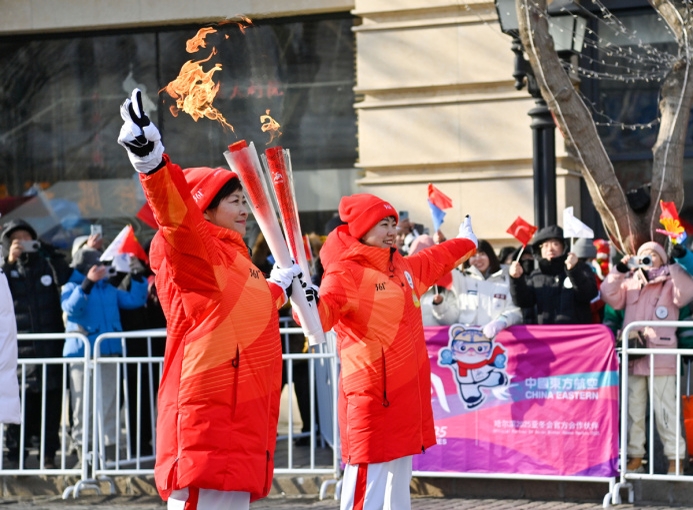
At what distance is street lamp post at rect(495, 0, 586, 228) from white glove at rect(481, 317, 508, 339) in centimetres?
139

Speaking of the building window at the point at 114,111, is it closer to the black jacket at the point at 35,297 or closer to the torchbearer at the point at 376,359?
the black jacket at the point at 35,297

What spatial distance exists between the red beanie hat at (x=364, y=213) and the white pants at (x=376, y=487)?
122 centimetres

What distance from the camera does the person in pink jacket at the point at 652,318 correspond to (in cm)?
830

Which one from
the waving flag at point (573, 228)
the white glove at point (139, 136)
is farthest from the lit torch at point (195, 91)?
the waving flag at point (573, 228)

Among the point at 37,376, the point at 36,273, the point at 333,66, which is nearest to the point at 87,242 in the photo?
the point at 36,273

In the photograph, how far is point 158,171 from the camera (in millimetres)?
4164

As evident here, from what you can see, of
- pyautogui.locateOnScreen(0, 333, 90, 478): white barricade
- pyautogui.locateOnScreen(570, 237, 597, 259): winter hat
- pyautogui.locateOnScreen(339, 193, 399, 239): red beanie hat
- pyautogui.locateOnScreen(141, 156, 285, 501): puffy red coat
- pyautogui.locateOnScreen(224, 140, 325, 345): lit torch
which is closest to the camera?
pyautogui.locateOnScreen(141, 156, 285, 501): puffy red coat

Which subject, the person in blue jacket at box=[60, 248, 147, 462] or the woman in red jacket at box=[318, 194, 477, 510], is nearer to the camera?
the woman in red jacket at box=[318, 194, 477, 510]

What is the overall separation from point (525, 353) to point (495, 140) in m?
3.98

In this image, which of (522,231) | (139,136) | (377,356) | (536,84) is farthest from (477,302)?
(139,136)

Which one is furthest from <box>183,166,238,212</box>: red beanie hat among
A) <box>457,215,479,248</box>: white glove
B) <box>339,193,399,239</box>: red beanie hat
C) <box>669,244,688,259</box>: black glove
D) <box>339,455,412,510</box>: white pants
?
<box>669,244,688,259</box>: black glove

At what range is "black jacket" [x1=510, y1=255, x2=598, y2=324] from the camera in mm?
8703

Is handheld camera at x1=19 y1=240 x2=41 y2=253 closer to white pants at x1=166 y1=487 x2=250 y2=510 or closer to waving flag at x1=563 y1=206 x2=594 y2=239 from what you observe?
waving flag at x1=563 y1=206 x2=594 y2=239

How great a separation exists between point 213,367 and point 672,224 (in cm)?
442
